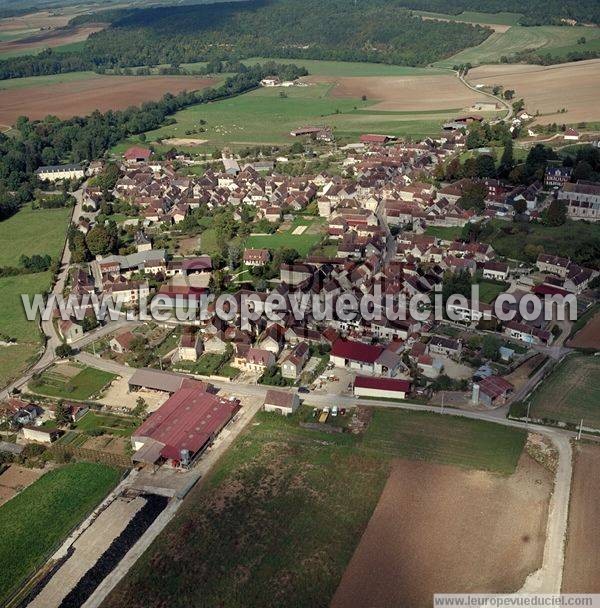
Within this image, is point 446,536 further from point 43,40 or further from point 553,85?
point 43,40

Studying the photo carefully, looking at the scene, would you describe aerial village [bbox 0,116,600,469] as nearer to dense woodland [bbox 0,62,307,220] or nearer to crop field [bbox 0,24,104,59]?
dense woodland [bbox 0,62,307,220]

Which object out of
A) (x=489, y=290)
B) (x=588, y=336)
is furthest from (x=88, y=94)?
(x=588, y=336)

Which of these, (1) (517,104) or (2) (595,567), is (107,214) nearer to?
(2) (595,567)

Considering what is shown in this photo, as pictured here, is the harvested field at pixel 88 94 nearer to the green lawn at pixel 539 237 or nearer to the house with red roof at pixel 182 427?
the green lawn at pixel 539 237

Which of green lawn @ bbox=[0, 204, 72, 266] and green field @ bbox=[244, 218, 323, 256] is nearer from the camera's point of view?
green field @ bbox=[244, 218, 323, 256]

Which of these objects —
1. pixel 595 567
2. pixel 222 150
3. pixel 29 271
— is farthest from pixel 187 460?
pixel 222 150

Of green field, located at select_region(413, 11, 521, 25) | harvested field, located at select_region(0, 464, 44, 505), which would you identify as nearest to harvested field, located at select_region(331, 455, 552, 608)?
harvested field, located at select_region(0, 464, 44, 505)
